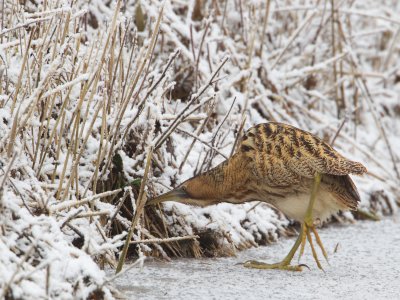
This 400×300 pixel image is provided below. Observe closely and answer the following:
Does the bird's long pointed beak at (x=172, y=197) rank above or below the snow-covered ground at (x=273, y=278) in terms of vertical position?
above

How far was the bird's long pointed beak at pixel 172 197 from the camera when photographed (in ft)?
11.6

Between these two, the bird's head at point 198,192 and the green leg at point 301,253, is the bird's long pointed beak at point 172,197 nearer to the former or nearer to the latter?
the bird's head at point 198,192

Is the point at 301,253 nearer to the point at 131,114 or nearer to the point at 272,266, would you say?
the point at 272,266

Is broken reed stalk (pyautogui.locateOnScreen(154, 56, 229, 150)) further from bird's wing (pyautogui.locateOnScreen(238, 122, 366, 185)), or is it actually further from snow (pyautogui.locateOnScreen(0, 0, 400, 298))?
bird's wing (pyautogui.locateOnScreen(238, 122, 366, 185))

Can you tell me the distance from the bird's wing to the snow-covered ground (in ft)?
1.34

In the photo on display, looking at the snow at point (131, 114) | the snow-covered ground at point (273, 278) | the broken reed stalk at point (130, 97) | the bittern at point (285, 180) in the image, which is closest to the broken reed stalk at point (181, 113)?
the snow at point (131, 114)

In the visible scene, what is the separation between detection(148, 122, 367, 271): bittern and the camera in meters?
3.40

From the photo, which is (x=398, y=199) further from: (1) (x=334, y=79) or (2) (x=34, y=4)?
(2) (x=34, y=4)

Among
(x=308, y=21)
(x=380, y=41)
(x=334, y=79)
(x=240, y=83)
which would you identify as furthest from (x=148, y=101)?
(x=380, y=41)

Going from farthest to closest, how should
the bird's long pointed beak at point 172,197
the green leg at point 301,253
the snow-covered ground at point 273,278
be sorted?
the bird's long pointed beak at point 172,197, the green leg at point 301,253, the snow-covered ground at point 273,278

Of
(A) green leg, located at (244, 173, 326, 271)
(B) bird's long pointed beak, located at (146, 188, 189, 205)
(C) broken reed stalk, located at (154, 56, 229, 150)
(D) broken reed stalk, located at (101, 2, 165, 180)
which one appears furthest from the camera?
(B) bird's long pointed beak, located at (146, 188, 189, 205)

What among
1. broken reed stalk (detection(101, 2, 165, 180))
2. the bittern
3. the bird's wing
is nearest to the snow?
broken reed stalk (detection(101, 2, 165, 180))

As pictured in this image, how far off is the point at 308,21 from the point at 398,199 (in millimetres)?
1253

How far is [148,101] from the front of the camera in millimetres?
3666
